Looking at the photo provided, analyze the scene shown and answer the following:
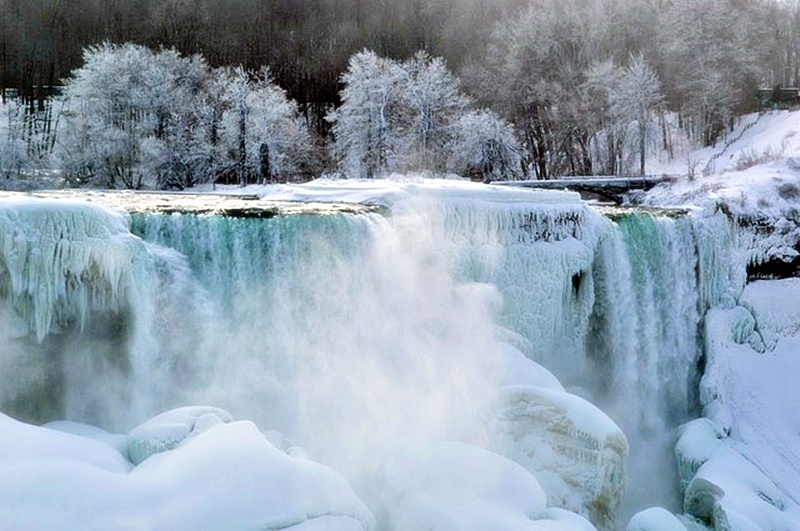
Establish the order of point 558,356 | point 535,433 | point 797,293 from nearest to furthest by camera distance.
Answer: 1. point 535,433
2. point 558,356
3. point 797,293

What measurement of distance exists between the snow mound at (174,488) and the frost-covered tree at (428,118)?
25.8m

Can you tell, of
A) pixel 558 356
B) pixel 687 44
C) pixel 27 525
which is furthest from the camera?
pixel 687 44

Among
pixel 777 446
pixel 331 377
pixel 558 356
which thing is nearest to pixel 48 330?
pixel 331 377

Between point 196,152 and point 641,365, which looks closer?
point 641,365

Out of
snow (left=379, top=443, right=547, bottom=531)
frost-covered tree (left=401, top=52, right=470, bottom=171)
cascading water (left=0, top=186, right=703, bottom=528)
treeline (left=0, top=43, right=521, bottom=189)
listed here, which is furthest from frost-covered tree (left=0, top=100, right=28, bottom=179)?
snow (left=379, top=443, right=547, bottom=531)

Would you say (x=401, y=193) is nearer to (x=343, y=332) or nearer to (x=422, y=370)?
(x=343, y=332)

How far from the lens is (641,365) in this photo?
45.4ft

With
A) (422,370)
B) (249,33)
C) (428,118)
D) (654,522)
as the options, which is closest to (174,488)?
(422,370)

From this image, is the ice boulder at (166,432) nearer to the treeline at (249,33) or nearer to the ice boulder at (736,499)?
the ice boulder at (736,499)

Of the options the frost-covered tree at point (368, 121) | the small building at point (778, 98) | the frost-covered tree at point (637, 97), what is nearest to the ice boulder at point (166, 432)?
the frost-covered tree at point (368, 121)

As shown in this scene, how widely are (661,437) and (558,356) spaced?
2659 mm

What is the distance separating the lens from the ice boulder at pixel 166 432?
595cm

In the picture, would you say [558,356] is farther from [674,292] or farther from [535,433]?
[535,433]

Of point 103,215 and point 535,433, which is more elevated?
point 103,215
